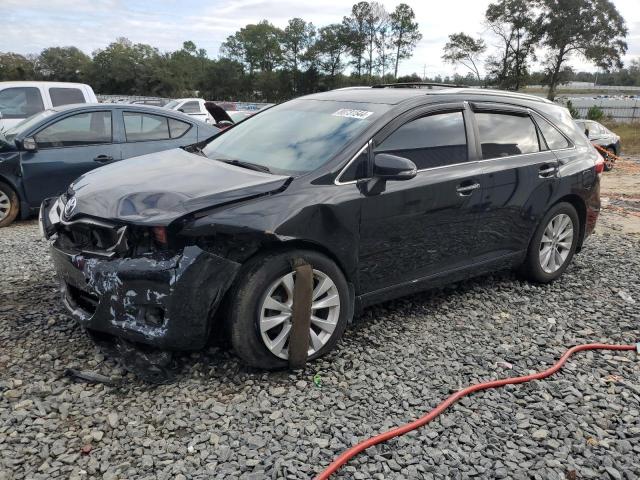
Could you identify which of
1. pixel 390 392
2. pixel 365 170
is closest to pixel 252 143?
pixel 365 170

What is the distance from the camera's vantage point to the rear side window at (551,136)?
4.79 meters

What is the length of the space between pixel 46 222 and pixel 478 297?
11.1 feet

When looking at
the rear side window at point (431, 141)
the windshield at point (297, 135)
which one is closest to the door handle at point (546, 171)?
the rear side window at point (431, 141)

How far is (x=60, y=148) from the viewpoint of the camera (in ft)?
22.7

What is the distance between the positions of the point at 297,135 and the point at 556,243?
8.82 feet

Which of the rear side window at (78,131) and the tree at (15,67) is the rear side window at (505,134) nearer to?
the rear side window at (78,131)

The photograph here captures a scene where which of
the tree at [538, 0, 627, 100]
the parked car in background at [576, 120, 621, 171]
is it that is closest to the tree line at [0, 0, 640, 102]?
the tree at [538, 0, 627, 100]

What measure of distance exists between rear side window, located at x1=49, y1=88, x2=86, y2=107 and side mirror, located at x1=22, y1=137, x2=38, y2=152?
390cm

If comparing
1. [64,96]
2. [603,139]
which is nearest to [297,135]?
[64,96]

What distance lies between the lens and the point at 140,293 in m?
2.93

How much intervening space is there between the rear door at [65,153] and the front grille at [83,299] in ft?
13.4

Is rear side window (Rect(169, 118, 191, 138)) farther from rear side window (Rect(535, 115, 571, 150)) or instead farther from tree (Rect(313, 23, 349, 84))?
tree (Rect(313, 23, 349, 84))

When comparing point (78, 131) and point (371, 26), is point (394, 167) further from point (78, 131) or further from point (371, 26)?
point (371, 26)

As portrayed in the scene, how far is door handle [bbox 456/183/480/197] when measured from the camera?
398 centimetres
